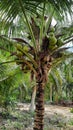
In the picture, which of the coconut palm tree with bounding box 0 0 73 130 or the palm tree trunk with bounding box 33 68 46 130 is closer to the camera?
the coconut palm tree with bounding box 0 0 73 130

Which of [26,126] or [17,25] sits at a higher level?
[17,25]

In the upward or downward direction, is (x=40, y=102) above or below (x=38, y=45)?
below

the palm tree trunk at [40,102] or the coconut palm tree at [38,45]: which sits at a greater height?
the coconut palm tree at [38,45]

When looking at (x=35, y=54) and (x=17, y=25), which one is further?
(x=17, y=25)

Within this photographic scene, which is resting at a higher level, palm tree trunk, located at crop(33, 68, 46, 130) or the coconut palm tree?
the coconut palm tree

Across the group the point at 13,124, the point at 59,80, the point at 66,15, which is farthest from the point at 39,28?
the point at 13,124

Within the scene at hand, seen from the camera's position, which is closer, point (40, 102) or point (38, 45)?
point (40, 102)

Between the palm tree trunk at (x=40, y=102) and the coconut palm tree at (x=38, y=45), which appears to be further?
the palm tree trunk at (x=40, y=102)

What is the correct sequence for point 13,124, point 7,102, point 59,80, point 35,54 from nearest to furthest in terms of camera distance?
point 35,54 → point 59,80 → point 13,124 → point 7,102

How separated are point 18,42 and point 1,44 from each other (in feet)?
2.32

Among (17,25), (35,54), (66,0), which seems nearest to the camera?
(66,0)

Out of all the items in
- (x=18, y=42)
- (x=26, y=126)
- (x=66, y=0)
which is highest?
(x=66, y=0)

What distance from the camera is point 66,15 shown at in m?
4.79

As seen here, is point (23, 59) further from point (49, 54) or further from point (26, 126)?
point (26, 126)
